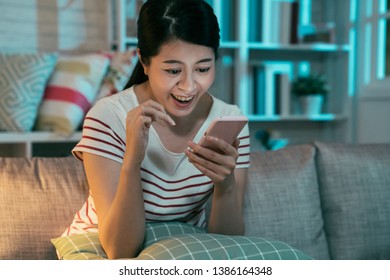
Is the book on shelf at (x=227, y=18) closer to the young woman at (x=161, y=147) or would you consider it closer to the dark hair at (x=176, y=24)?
the young woman at (x=161, y=147)

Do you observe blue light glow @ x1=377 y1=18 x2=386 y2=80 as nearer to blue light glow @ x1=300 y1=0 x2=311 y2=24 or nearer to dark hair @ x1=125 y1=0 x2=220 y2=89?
→ blue light glow @ x1=300 y1=0 x2=311 y2=24

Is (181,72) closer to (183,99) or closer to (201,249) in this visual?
(183,99)

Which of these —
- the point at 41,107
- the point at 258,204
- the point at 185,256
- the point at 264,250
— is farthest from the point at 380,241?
the point at 41,107

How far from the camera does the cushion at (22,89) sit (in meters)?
2.22

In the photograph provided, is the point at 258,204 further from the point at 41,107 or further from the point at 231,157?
the point at 41,107

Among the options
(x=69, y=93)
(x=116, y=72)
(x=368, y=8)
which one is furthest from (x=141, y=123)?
(x=368, y=8)

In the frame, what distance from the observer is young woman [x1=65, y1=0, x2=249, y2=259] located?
102 centimetres

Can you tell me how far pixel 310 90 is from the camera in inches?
123

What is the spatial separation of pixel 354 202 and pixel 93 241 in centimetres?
70

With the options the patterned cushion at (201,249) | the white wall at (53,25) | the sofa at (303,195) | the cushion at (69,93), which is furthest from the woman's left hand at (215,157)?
the white wall at (53,25)

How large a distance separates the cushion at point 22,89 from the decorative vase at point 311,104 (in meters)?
1.48

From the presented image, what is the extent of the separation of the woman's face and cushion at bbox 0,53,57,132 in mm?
1307

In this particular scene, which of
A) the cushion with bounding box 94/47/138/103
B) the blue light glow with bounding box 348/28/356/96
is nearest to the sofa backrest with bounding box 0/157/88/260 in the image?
the cushion with bounding box 94/47/138/103

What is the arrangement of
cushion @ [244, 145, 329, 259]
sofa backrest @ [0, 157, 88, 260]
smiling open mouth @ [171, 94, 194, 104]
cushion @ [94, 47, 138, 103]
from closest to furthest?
smiling open mouth @ [171, 94, 194, 104] < sofa backrest @ [0, 157, 88, 260] < cushion @ [244, 145, 329, 259] < cushion @ [94, 47, 138, 103]
